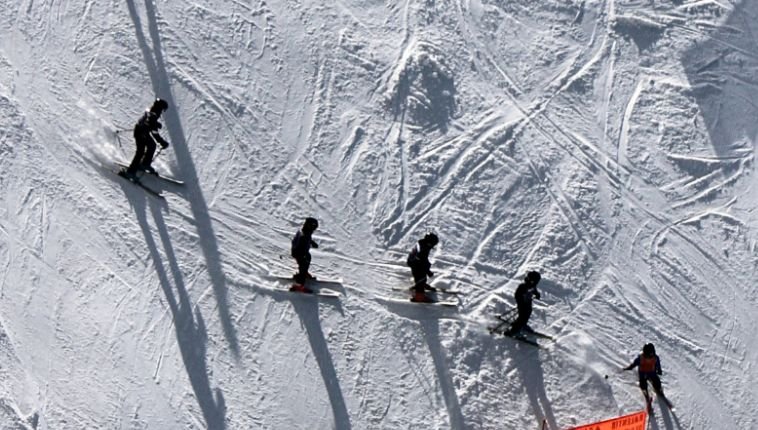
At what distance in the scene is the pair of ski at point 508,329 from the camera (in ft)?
62.1

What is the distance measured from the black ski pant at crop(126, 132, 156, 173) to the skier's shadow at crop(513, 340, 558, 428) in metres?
6.20

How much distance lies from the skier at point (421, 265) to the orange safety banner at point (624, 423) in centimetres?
293

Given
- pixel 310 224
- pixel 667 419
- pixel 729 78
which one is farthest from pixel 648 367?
pixel 729 78

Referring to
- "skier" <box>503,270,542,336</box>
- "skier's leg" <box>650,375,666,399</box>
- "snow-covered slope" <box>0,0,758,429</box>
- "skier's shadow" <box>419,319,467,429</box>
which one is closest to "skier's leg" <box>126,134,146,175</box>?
"snow-covered slope" <box>0,0,758,429</box>

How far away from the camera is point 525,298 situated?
721 inches

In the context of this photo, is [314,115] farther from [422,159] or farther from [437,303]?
[437,303]

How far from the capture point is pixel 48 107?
771 inches

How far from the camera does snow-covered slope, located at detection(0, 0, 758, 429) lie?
59.5ft

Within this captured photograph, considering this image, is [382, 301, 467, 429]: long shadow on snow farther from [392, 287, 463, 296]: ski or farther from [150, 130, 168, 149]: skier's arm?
[150, 130, 168, 149]: skier's arm

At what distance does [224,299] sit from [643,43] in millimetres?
8666

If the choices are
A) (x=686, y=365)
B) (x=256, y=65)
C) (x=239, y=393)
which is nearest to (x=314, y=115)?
(x=256, y=65)

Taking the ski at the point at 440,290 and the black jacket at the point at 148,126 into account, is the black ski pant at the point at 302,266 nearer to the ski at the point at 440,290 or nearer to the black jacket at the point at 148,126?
the ski at the point at 440,290

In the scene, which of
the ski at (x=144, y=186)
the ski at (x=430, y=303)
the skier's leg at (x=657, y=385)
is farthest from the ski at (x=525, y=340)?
the ski at (x=144, y=186)

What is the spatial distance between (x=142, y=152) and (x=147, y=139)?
317mm
